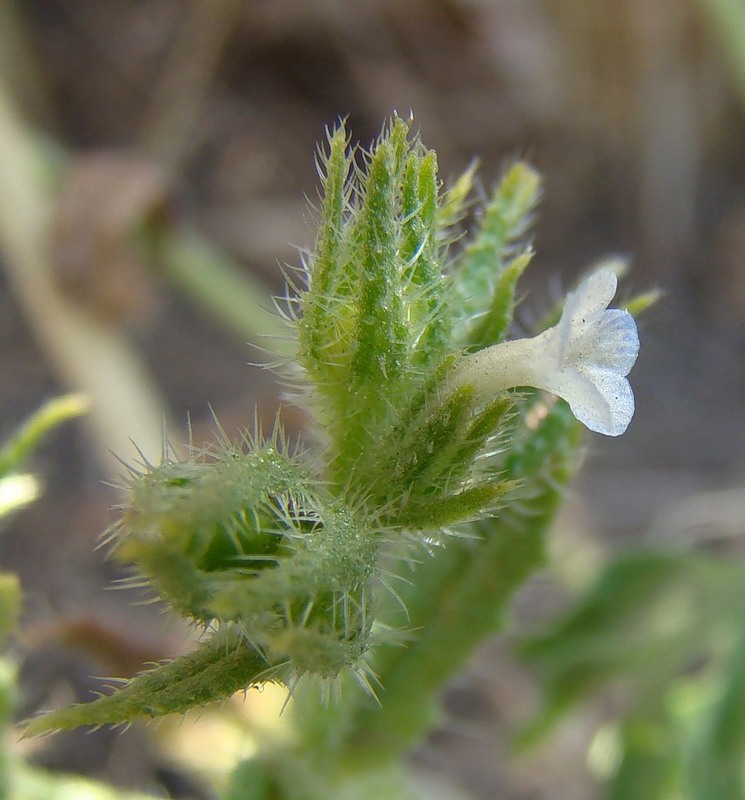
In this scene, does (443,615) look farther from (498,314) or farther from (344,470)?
(498,314)

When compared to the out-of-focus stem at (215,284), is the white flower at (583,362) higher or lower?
lower

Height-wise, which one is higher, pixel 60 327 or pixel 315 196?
pixel 315 196

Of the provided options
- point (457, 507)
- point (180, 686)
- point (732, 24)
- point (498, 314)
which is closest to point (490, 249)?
point (498, 314)

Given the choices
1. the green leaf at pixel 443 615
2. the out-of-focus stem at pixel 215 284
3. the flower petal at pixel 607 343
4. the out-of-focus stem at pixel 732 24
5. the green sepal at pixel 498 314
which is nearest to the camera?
the flower petal at pixel 607 343

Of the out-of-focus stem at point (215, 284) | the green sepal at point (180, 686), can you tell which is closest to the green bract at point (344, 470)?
the green sepal at point (180, 686)

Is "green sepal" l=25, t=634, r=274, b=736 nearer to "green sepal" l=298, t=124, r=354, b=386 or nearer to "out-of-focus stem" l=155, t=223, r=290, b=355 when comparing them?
"green sepal" l=298, t=124, r=354, b=386

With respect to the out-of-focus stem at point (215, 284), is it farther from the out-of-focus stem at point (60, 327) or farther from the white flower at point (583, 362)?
the white flower at point (583, 362)

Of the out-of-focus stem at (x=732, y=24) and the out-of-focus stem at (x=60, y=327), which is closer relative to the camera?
the out-of-focus stem at (x=60, y=327)

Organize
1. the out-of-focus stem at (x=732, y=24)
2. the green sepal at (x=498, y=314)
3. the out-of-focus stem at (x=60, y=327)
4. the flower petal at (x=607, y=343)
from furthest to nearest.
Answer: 1. the out-of-focus stem at (x=732, y=24)
2. the out-of-focus stem at (x=60, y=327)
3. the green sepal at (x=498, y=314)
4. the flower petal at (x=607, y=343)

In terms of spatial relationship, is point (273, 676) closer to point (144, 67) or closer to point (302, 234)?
point (302, 234)
